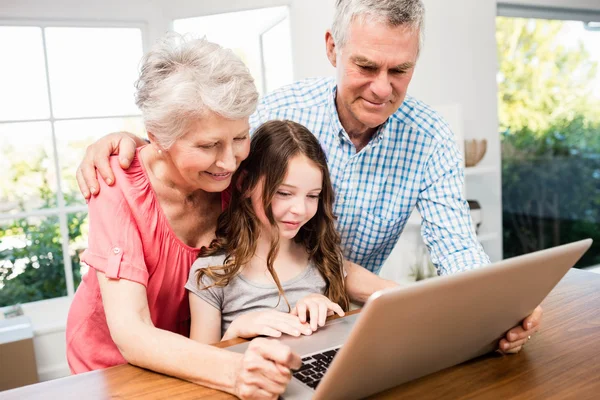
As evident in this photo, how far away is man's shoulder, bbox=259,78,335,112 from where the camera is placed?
5.44ft

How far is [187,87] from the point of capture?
3.37 ft

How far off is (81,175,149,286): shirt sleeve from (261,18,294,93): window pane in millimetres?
2311

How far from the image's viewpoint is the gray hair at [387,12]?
4.29 ft

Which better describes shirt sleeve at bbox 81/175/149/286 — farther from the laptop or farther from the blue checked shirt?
the blue checked shirt

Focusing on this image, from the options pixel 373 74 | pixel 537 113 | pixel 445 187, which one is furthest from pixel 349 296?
pixel 537 113

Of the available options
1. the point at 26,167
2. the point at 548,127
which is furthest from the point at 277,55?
the point at 548,127

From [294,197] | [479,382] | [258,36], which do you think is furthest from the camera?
[258,36]

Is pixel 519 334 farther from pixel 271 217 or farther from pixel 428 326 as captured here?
pixel 271 217

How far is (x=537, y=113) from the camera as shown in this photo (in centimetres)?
403

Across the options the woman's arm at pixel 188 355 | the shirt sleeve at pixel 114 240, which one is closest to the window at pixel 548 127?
the shirt sleeve at pixel 114 240

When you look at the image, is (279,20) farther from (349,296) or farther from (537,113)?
(349,296)

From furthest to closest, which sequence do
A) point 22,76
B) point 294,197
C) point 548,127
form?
point 548,127 → point 22,76 → point 294,197

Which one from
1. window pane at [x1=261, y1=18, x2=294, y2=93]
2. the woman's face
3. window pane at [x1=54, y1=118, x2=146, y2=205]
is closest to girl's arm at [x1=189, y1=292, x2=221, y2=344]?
the woman's face

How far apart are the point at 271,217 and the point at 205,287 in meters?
0.22
